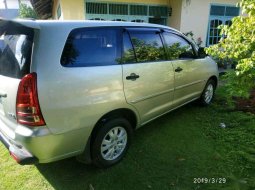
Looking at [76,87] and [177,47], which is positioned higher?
[177,47]

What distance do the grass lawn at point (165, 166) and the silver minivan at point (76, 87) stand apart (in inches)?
10.5

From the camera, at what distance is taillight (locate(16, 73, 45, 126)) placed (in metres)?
2.30

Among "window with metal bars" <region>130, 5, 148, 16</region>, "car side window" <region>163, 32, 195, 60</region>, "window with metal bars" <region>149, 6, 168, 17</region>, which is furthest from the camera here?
"window with metal bars" <region>149, 6, 168, 17</region>

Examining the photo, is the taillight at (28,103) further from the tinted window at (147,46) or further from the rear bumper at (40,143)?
the tinted window at (147,46)

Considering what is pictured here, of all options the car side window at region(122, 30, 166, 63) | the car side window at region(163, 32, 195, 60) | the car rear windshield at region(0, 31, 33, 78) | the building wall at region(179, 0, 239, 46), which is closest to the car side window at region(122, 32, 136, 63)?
the car side window at region(122, 30, 166, 63)

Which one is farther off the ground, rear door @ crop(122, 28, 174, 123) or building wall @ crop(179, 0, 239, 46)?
building wall @ crop(179, 0, 239, 46)

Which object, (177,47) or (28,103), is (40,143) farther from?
(177,47)

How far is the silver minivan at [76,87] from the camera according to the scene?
238cm

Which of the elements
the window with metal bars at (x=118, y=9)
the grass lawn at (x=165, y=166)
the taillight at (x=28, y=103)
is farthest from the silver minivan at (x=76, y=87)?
the window with metal bars at (x=118, y=9)

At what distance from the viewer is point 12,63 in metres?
2.58

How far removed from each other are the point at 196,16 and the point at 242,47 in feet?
24.6

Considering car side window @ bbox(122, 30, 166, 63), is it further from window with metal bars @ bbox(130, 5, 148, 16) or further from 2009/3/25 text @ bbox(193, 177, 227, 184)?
window with metal bars @ bbox(130, 5, 148, 16)

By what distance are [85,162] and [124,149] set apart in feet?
1.96

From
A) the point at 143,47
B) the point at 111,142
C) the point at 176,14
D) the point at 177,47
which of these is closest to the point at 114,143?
the point at 111,142
